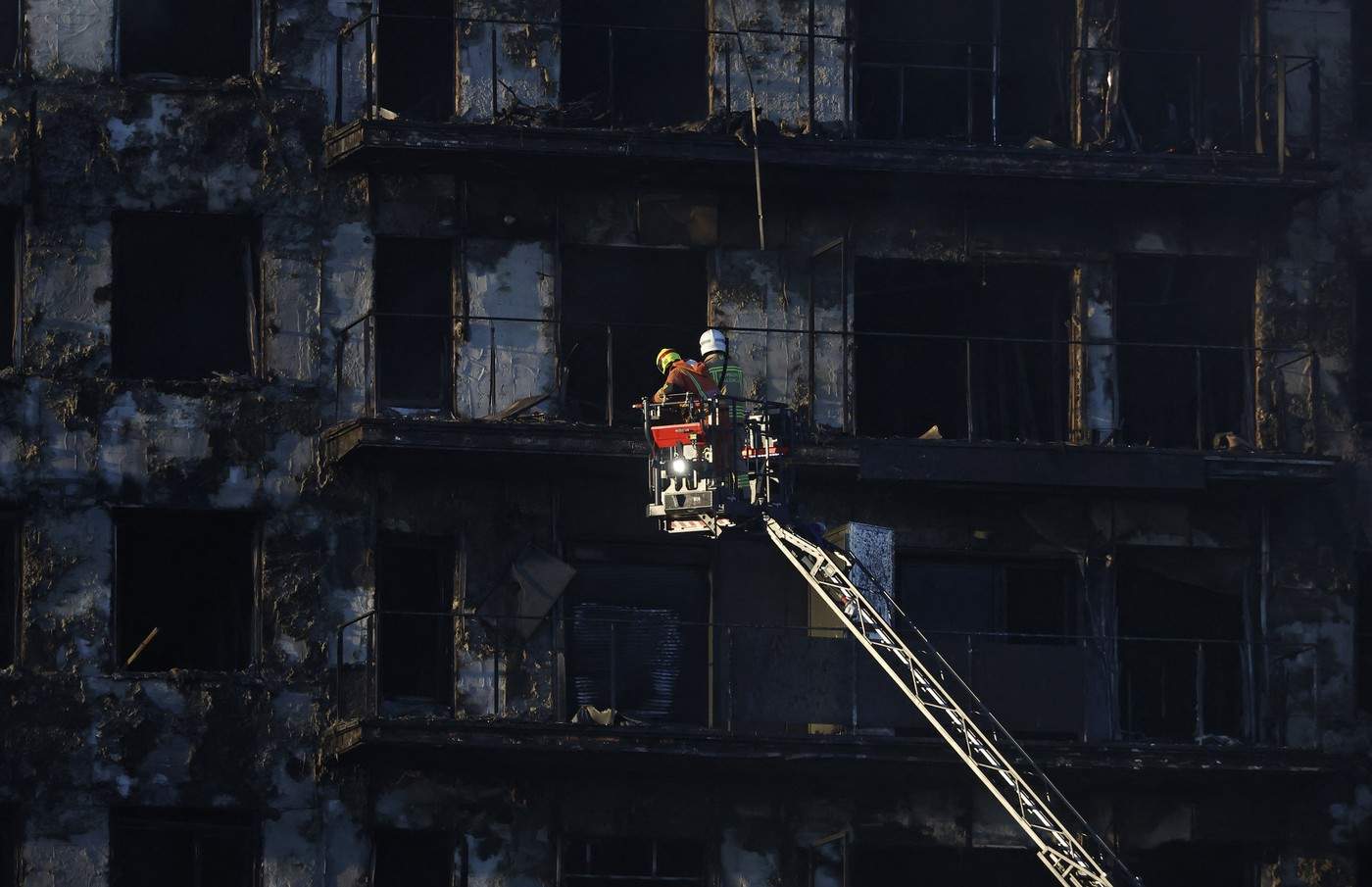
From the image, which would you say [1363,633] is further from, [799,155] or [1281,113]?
[799,155]

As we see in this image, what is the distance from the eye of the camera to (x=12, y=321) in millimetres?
37812

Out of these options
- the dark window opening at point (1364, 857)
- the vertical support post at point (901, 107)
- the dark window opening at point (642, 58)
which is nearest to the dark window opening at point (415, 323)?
the dark window opening at point (642, 58)

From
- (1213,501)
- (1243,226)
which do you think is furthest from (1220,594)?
(1243,226)

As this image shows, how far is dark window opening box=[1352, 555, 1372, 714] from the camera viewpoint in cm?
3875

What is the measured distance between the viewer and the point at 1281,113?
3859cm

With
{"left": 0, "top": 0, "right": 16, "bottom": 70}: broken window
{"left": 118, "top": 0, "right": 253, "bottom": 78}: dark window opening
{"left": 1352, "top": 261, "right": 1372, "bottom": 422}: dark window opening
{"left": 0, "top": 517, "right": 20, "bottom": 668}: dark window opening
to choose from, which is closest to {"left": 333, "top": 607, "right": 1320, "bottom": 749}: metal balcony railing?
{"left": 1352, "top": 261, "right": 1372, "bottom": 422}: dark window opening

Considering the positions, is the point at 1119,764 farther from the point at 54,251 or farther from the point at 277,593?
the point at 54,251

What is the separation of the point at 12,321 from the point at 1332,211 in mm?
13199

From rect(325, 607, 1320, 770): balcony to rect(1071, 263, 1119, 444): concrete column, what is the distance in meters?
2.19

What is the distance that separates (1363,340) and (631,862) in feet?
30.2

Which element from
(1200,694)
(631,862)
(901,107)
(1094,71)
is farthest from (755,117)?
(631,862)

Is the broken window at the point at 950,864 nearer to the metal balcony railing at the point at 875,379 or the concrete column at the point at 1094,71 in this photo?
the metal balcony railing at the point at 875,379

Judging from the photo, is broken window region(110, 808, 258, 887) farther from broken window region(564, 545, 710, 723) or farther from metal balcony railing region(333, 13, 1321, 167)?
metal balcony railing region(333, 13, 1321, 167)

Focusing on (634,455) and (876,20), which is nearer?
(634,455)
